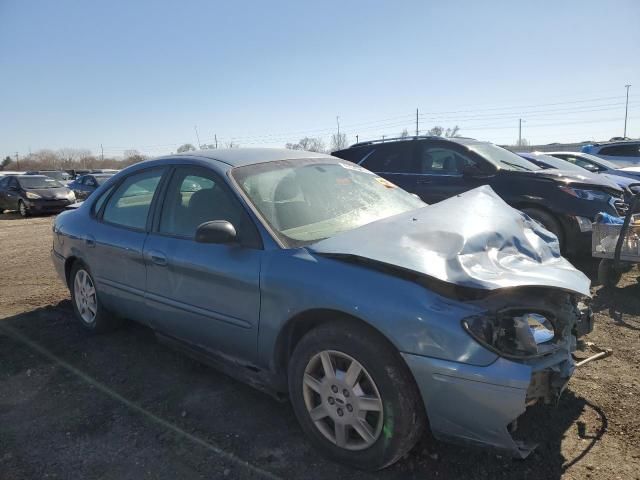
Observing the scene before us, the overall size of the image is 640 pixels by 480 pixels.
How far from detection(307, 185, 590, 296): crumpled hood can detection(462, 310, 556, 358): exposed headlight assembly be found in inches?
5.9

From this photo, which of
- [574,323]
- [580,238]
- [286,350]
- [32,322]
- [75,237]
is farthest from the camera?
[580,238]

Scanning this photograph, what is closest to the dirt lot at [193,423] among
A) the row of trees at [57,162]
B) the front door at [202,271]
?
the front door at [202,271]

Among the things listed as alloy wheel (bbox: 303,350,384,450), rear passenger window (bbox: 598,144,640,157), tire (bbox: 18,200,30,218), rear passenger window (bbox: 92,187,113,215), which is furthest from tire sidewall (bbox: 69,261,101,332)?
rear passenger window (bbox: 598,144,640,157)

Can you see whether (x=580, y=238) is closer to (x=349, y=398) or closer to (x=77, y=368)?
(x=349, y=398)

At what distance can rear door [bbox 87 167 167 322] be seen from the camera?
11.7 feet

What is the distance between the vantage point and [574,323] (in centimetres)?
249

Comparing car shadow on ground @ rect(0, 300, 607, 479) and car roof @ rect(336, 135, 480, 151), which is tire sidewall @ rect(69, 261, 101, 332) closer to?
car shadow on ground @ rect(0, 300, 607, 479)

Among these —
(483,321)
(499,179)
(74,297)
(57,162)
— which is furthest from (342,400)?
(57,162)

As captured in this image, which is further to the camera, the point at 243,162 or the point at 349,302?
the point at 243,162

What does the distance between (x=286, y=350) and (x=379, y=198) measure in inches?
55.0

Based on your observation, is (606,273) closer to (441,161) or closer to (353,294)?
(441,161)

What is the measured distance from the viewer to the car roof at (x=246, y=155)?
3.30 meters

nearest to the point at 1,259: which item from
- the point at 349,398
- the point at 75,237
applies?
the point at 75,237

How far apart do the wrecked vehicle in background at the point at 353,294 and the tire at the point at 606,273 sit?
92.4 inches
